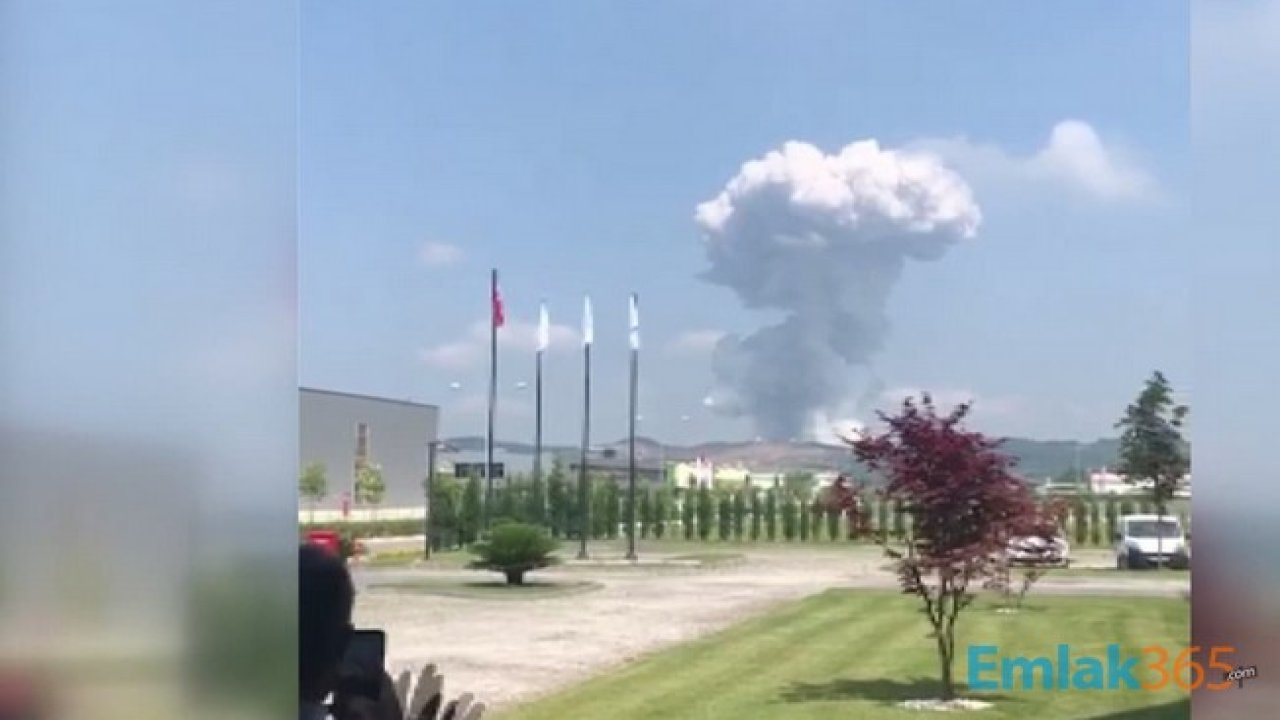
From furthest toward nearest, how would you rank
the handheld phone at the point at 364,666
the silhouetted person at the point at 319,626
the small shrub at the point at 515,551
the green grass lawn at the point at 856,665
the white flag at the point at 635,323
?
the small shrub at the point at 515,551 < the white flag at the point at 635,323 < the green grass lawn at the point at 856,665 < the handheld phone at the point at 364,666 < the silhouetted person at the point at 319,626

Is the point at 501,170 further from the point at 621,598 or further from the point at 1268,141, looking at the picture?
the point at 1268,141

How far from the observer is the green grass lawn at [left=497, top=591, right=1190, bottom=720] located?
2.74 m

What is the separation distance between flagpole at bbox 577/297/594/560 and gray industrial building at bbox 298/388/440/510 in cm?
32

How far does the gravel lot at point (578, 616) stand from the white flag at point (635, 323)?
547 millimetres

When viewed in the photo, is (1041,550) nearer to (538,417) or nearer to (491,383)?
(538,417)

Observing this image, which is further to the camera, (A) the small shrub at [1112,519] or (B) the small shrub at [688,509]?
(B) the small shrub at [688,509]

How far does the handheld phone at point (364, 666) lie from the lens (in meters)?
2.64

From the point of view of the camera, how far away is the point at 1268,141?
2422 mm

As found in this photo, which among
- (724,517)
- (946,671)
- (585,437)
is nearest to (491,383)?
(585,437)

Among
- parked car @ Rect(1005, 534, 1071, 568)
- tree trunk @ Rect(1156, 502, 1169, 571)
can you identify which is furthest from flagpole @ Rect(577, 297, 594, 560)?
tree trunk @ Rect(1156, 502, 1169, 571)

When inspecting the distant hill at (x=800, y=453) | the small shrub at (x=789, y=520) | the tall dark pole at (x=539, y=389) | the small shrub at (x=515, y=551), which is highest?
the tall dark pole at (x=539, y=389)

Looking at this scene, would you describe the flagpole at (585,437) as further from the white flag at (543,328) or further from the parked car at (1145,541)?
the parked car at (1145,541)

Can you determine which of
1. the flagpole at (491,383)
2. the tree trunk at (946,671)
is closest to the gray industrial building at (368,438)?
the flagpole at (491,383)

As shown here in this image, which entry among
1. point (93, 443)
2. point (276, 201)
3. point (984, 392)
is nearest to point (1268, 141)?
point (984, 392)
